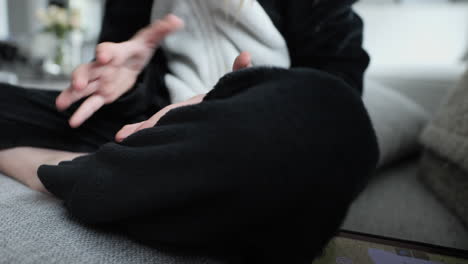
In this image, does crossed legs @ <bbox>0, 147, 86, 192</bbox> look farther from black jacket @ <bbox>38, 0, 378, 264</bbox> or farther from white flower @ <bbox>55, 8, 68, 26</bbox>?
white flower @ <bbox>55, 8, 68, 26</bbox>

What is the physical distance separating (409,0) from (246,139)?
1.46 metres

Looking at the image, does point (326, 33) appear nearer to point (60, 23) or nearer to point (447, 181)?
point (447, 181)

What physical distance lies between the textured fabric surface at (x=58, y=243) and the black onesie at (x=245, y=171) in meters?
0.01

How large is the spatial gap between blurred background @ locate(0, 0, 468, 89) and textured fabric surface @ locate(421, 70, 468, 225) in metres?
0.47

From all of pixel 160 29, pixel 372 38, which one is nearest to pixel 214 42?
pixel 160 29

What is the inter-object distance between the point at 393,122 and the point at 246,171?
1.83 ft

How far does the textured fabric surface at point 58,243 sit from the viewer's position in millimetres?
237

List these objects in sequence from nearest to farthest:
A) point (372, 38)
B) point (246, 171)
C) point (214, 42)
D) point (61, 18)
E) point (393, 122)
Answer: point (246, 171) → point (214, 42) → point (393, 122) → point (372, 38) → point (61, 18)

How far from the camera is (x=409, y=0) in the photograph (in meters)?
1.35

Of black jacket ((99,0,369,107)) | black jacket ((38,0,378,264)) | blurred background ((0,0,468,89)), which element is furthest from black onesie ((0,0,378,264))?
blurred background ((0,0,468,89))

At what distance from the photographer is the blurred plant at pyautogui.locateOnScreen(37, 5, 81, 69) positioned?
1730 millimetres

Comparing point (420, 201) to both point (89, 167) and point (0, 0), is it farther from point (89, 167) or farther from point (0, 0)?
point (0, 0)

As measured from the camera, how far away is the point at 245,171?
22 cm

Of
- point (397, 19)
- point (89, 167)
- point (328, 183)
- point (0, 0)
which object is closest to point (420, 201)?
point (328, 183)
